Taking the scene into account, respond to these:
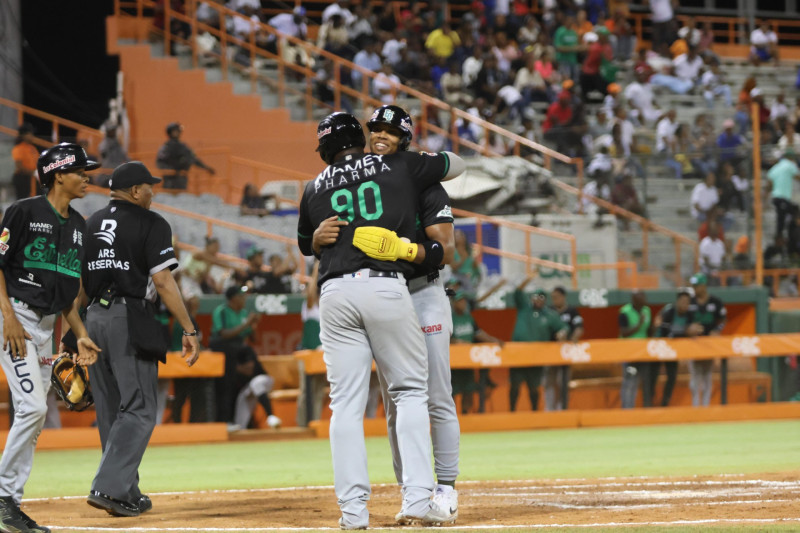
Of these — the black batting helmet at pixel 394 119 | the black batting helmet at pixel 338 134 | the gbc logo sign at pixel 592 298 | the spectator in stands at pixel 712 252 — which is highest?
the spectator in stands at pixel 712 252

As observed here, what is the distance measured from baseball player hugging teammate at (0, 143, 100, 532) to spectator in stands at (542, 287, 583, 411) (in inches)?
364

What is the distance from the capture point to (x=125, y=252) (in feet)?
24.4

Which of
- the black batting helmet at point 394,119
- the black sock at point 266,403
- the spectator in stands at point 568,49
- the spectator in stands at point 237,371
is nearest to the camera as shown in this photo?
the black batting helmet at point 394,119

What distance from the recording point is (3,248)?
6.63m

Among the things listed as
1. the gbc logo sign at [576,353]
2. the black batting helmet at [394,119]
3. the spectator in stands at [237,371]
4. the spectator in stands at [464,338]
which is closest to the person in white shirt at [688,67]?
the gbc logo sign at [576,353]

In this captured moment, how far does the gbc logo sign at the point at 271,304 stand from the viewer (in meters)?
16.1

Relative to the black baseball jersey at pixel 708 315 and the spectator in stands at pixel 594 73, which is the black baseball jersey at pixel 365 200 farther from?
the spectator in stands at pixel 594 73

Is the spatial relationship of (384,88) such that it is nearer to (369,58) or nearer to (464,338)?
(369,58)

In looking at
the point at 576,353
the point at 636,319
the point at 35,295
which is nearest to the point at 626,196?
the point at 636,319

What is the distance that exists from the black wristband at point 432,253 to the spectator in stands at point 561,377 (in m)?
9.27

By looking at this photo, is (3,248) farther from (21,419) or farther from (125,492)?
(125,492)

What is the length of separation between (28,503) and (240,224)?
29.4 feet

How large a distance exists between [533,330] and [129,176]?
8.94 m

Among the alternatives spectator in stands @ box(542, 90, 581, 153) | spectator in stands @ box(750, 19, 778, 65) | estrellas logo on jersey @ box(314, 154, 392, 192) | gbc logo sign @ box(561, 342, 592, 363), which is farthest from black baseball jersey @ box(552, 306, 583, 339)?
spectator in stands @ box(750, 19, 778, 65)
